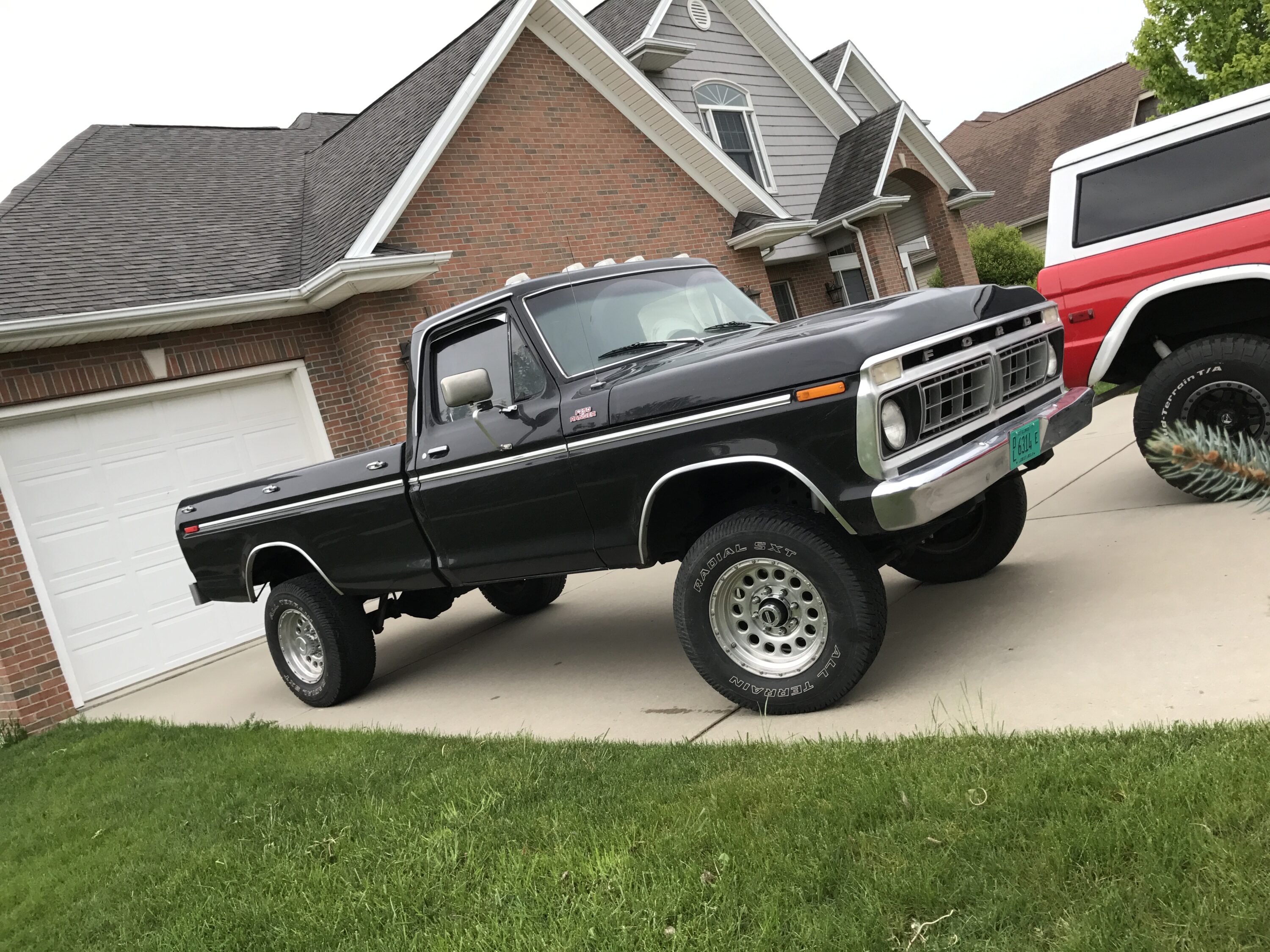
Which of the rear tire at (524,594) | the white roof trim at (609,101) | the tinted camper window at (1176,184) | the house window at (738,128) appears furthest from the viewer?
the house window at (738,128)

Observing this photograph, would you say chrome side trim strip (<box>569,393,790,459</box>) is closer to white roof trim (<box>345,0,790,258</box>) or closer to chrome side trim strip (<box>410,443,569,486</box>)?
chrome side trim strip (<box>410,443,569,486</box>)

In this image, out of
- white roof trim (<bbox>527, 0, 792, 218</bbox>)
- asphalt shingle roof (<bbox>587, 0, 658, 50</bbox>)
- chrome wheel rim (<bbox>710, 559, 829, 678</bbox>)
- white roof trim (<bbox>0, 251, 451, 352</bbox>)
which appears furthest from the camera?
asphalt shingle roof (<bbox>587, 0, 658, 50</bbox>)

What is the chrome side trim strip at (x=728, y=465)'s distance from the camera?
4145 millimetres

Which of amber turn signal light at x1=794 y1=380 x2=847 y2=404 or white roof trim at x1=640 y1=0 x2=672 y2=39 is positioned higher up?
white roof trim at x1=640 y1=0 x2=672 y2=39

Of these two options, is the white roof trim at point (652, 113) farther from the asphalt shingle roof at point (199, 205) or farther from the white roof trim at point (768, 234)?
the asphalt shingle roof at point (199, 205)

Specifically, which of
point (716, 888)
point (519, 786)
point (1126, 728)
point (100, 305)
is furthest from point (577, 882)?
point (100, 305)

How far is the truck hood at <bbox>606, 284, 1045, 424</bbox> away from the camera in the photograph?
4.09m

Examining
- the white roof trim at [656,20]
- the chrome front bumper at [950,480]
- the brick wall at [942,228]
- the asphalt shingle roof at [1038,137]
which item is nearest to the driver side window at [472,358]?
the chrome front bumper at [950,480]

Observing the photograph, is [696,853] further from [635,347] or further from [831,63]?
[831,63]

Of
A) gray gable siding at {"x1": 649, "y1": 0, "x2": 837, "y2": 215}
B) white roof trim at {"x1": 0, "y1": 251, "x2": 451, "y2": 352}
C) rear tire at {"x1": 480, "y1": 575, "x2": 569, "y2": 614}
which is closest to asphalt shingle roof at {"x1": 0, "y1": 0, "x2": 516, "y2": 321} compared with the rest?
white roof trim at {"x1": 0, "y1": 251, "x2": 451, "y2": 352}

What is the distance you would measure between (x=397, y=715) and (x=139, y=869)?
2.04 metres

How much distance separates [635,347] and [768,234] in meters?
10.0

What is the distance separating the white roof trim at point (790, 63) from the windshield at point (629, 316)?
16.7m

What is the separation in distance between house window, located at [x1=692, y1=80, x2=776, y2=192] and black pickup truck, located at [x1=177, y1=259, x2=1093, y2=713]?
46.9ft
